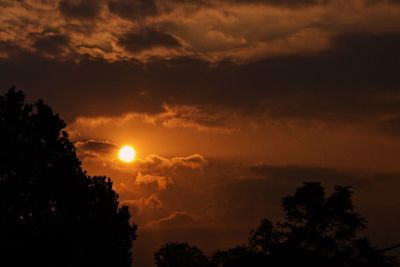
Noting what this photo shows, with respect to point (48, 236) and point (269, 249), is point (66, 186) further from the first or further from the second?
point (269, 249)

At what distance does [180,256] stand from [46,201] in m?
64.0

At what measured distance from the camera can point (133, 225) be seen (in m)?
55.9

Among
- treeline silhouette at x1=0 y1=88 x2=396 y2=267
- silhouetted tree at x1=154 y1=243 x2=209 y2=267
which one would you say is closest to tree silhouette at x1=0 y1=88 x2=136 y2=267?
treeline silhouette at x1=0 y1=88 x2=396 y2=267

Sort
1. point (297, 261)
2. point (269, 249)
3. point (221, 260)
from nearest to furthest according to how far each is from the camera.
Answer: point (297, 261) < point (269, 249) < point (221, 260)

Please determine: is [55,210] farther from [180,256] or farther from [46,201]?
[180,256]

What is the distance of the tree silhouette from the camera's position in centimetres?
4578

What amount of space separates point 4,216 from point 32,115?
7940 mm

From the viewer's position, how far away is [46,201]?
48.4m

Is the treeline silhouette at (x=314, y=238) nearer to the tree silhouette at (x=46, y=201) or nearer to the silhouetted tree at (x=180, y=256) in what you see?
the tree silhouette at (x=46, y=201)

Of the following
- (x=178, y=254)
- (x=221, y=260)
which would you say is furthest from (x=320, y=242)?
(x=178, y=254)

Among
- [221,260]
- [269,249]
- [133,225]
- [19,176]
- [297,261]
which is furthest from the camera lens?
[221,260]

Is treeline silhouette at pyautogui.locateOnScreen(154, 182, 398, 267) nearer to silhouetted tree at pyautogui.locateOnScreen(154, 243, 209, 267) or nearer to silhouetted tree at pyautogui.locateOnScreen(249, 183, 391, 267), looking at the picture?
silhouetted tree at pyautogui.locateOnScreen(249, 183, 391, 267)

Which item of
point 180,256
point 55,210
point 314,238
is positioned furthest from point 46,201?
point 180,256

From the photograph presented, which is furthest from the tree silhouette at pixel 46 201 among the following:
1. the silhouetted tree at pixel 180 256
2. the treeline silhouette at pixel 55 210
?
the silhouetted tree at pixel 180 256
